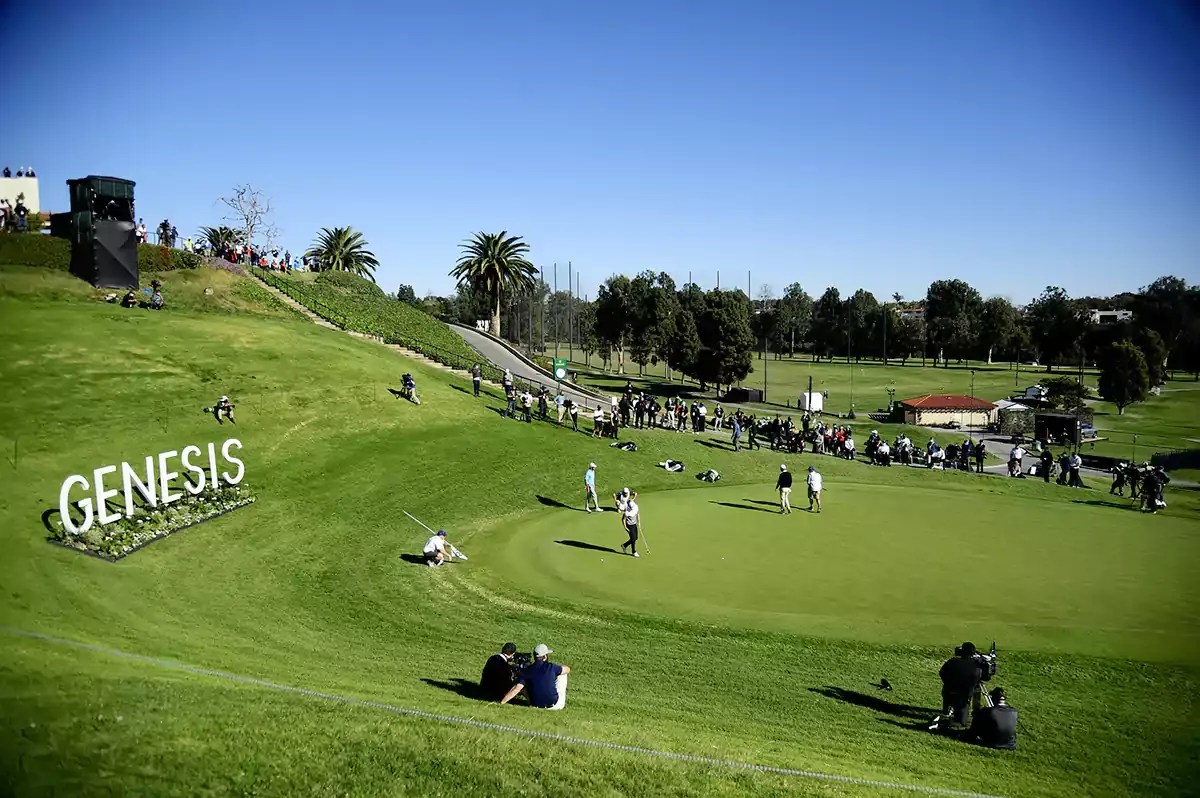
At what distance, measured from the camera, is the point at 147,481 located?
73.9 ft

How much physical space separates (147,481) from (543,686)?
51.2 feet

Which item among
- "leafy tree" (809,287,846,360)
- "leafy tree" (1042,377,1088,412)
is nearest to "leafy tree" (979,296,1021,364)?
"leafy tree" (809,287,846,360)

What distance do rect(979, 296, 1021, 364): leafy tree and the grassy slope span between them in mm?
105119

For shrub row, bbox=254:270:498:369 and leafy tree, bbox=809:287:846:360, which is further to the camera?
leafy tree, bbox=809:287:846:360

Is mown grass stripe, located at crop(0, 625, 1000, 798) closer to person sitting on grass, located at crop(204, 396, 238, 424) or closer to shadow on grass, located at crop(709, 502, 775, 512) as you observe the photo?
person sitting on grass, located at crop(204, 396, 238, 424)

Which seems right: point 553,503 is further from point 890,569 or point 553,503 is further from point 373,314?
point 373,314

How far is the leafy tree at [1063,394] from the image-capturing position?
234 ft

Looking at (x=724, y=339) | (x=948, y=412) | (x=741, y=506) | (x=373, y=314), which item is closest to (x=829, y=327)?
(x=724, y=339)

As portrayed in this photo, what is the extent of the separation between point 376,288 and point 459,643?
55.9m

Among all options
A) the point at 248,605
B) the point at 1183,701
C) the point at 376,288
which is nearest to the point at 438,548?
the point at 248,605

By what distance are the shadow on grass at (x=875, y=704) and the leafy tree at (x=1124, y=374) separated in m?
75.2

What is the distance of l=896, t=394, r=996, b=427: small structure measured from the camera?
6894cm

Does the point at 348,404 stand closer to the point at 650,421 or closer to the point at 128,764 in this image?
the point at 650,421

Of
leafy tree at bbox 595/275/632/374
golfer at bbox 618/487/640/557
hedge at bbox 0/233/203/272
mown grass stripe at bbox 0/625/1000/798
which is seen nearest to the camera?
mown grass stripe at bbox 0/625/1000/798
